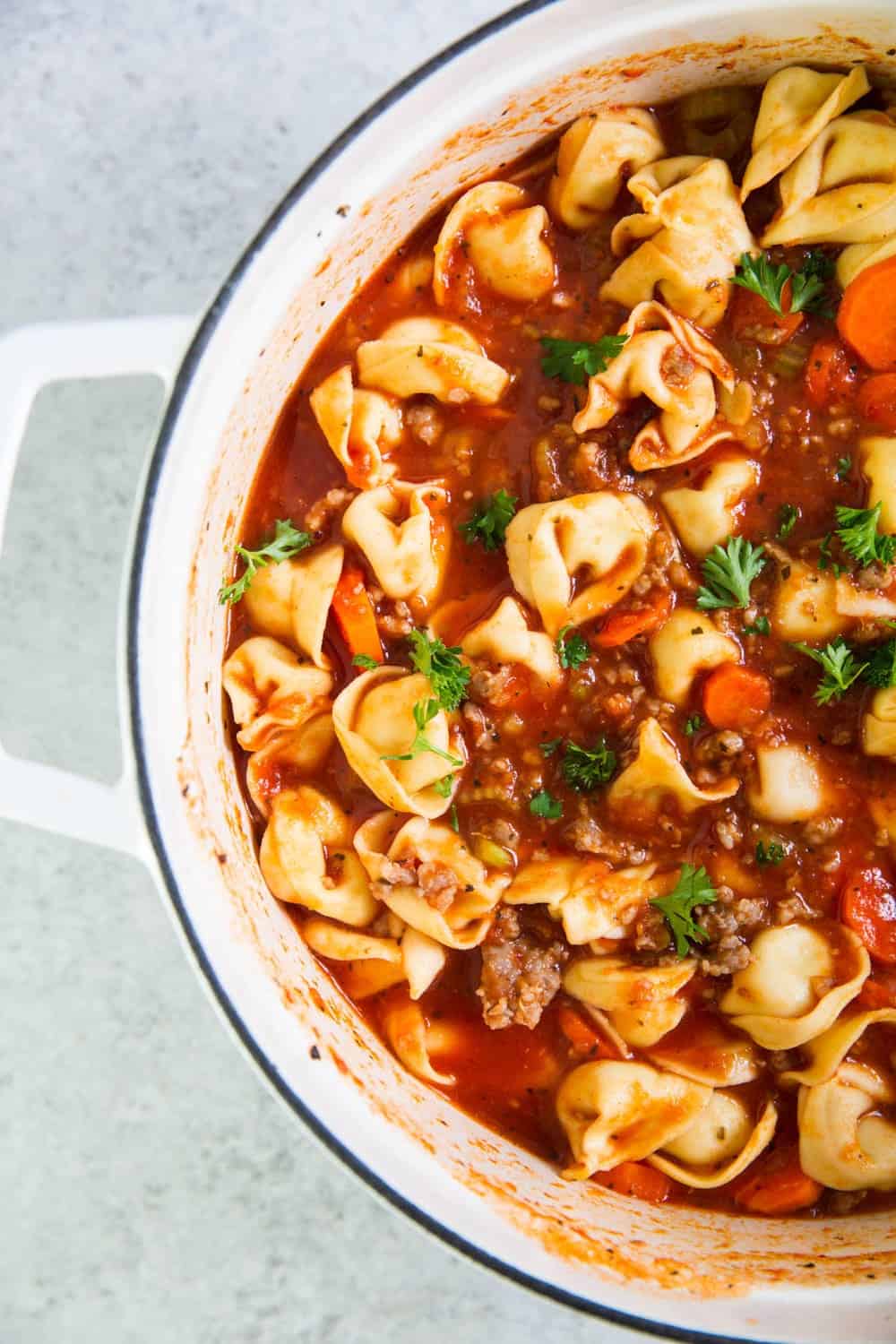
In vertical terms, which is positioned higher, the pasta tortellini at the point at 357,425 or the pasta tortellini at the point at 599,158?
the pasta tortellini at the point at 599,158

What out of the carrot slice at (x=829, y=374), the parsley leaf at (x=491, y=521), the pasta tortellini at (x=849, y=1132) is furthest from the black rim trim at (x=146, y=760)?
the carrot slice at (x=829, y=374)

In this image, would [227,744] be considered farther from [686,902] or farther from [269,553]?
[686,902]

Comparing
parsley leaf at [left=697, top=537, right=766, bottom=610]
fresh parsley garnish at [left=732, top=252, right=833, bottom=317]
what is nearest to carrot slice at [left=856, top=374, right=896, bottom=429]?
fresh parsley garnish at [left=732, top=252, right=833, bottom=317]

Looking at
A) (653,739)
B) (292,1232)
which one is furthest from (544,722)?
(292,1232)

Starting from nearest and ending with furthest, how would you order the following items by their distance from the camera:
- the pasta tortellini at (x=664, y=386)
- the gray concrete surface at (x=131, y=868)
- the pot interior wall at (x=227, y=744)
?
the pot interior wall at (x=227, y=744) < the pasta tortellini at (x=664, y=386) < the gray concrete surface at (x=131, y=868)

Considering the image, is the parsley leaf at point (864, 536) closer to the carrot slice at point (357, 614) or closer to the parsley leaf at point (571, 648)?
the parsley leaf at point (571, 648)

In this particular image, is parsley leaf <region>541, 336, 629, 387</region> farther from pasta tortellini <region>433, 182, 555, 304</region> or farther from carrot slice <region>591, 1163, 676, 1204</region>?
carrot slice <region>591, 1163, 676, 1204</region>

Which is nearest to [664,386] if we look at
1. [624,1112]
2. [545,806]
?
[545,806]
